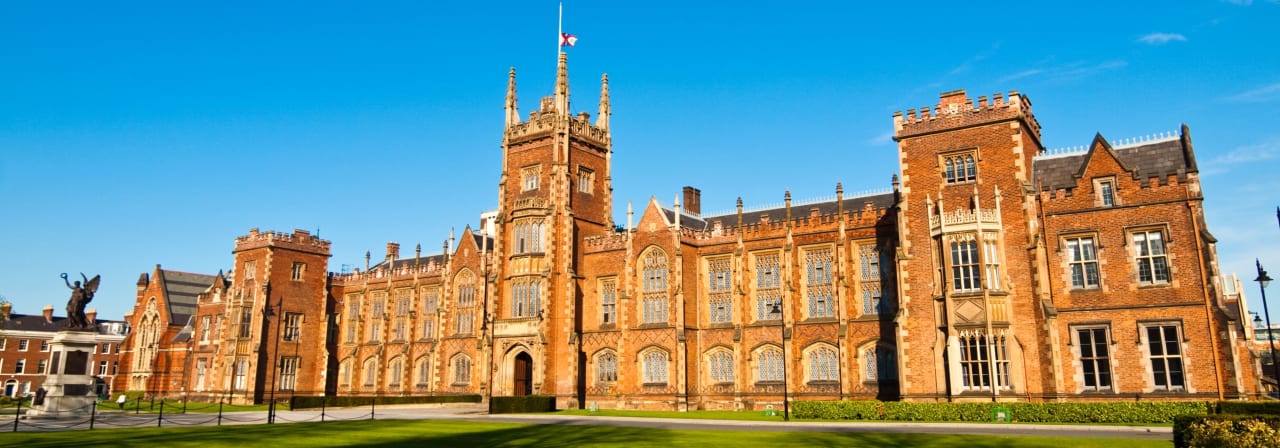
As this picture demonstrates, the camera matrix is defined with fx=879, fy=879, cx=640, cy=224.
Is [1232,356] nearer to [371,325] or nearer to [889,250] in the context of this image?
[889,250]

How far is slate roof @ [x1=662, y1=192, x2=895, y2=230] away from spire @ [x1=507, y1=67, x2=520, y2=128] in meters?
12.5

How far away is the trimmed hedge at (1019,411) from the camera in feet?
95.3

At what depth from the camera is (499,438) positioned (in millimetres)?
25422

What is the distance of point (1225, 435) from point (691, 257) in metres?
34.6

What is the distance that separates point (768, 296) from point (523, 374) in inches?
633

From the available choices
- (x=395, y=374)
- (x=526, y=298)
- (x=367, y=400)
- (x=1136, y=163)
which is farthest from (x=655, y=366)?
(x=1136, y=163)

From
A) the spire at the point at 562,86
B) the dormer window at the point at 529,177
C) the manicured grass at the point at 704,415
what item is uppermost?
the spire at the point at 562,86

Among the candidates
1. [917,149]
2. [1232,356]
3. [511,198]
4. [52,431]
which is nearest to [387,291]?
[511,198]

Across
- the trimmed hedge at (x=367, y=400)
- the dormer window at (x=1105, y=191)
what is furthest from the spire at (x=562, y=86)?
the dormer window at (x=1105, y=191)

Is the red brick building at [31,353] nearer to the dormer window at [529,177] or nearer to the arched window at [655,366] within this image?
the dormer window at [529,177]

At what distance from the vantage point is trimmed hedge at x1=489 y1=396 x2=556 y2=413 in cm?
4459

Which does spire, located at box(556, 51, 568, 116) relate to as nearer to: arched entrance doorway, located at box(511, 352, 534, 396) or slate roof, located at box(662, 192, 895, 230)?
slate roof, located at box(662, 192, 895, 230)

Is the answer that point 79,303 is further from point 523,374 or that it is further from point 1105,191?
point 1105,191

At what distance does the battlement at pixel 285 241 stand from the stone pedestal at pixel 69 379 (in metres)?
24.7
